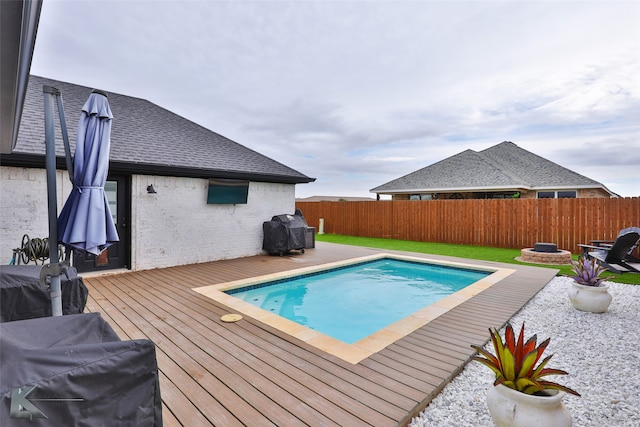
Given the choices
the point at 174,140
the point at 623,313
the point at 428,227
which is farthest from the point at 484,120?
the point at 174,140

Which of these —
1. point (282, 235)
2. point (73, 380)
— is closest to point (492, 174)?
point (282, 235)

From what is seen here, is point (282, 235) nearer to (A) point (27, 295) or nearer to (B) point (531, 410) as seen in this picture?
(A) point (27, 295)

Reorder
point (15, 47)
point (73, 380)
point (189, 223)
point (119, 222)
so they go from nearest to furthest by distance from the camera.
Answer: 1. point (73, 380)
2. point (15, 47)
3. point (119, 222)
4. point (189, 223)

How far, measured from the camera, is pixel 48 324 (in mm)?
1704

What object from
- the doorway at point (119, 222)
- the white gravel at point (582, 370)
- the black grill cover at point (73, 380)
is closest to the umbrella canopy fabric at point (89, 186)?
the black grill cover at point (73, 380)

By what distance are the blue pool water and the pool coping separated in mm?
202

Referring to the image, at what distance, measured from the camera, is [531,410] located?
1824mm

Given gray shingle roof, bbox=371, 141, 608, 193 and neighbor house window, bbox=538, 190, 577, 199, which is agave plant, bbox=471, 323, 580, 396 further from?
neighbor house window, bbox=538, 190, 577, 199

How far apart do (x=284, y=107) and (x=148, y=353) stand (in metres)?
14.3

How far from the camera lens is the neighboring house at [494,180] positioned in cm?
1592

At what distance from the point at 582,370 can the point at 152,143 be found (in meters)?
9.56

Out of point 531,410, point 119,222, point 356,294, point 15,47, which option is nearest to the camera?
point 531,410

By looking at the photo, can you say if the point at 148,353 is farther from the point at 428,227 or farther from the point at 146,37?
the point at 428,227

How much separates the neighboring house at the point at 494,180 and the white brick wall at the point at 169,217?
1107 cm
